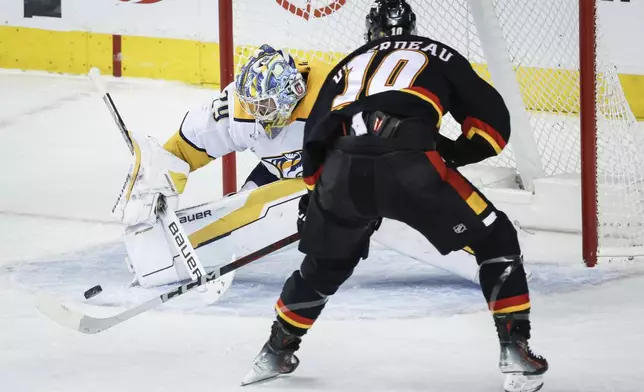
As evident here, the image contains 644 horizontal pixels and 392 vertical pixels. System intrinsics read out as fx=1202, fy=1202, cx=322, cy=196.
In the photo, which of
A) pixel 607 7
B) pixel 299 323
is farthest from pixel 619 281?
pixel 607 7

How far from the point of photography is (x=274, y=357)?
2.69 meters

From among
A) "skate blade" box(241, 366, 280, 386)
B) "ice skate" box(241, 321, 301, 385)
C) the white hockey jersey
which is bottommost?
"skate blade" box(241, 366, 280, 386)

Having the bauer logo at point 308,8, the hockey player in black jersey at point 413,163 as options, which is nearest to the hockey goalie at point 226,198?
the hockey player in black jersey at point 413,163

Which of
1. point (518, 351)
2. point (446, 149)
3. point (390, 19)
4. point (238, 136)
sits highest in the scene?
point (390, 19)

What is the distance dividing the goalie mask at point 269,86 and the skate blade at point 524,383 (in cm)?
96

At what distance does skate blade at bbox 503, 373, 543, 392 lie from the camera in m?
2.51

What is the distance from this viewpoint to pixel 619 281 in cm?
352

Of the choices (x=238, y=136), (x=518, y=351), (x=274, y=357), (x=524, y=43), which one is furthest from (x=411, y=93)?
(x=524, y=43)

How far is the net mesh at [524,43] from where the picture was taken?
4.36 m

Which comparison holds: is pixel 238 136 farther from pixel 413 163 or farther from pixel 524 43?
pixel 524 43

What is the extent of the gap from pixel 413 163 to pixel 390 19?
0.35 metres

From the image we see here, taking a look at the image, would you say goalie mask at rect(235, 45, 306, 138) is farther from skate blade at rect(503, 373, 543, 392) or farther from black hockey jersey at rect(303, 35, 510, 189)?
skate blade at rect(503, 373, 543, 392)

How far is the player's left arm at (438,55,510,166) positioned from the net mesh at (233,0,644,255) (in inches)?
66.9

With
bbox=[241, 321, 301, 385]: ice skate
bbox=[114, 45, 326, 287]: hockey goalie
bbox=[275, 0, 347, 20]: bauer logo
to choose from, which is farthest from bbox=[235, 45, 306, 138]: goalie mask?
bbox=[275, 0, 347, 20]: bauer logo
